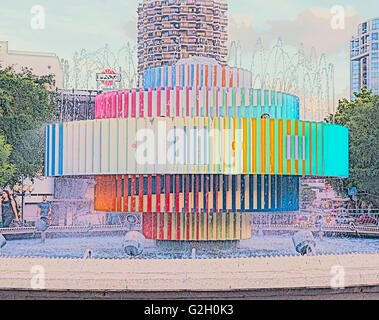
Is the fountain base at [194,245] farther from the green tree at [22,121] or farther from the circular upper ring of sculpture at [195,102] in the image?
the green tree at [22,121]

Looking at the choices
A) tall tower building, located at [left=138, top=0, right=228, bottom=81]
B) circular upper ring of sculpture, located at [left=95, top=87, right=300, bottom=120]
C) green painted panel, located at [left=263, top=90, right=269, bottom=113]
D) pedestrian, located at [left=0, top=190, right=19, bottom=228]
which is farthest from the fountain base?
tall tower building, located at [left=138, top=0, right=228, bottom=81]

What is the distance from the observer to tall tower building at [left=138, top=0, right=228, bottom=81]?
156 metres

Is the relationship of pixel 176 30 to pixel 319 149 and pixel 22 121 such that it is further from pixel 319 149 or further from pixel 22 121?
pixel 319 149

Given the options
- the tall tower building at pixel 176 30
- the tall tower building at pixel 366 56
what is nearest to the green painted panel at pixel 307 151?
the tall tower building at pixel 176 30

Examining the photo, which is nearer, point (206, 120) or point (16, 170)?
point (206, 120)

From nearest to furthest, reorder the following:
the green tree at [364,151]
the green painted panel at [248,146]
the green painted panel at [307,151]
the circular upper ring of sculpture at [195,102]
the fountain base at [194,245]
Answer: the green painted panel at [248,146] → the green painted panel at [307,151] → the circular upper ring of sculpture at [195,102] → the fountain base at [194,245] → the green tree at [364,151]

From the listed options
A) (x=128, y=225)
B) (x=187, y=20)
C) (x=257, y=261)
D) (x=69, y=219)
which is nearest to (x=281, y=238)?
(x=128, y=225)

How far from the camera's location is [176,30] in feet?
514

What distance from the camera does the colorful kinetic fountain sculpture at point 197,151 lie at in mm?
20422

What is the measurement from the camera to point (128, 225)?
31953mm

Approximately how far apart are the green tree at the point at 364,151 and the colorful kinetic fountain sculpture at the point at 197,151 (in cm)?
2412

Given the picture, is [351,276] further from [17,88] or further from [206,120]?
[17,88]

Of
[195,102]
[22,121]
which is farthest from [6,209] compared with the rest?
[195,102]

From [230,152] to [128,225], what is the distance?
12.3m
